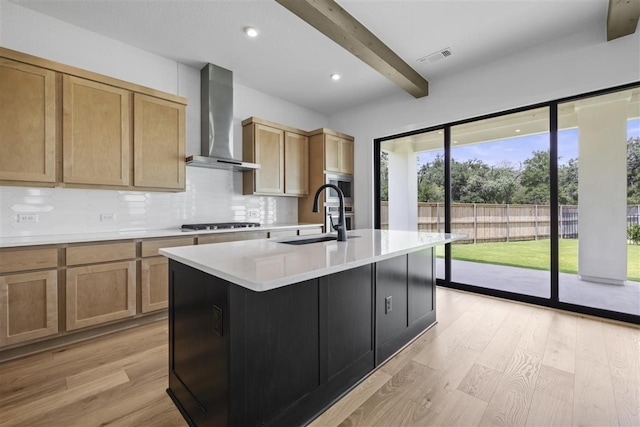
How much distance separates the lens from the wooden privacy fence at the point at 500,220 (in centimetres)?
316

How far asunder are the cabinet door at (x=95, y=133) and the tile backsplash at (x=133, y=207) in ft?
1.08

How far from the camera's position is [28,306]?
83.5 inches

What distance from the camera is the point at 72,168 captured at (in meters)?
2.46

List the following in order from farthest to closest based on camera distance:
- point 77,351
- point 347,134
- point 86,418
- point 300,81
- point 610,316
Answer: point 347,134, point 300,81, point 610,316, point 77,351, point 86,418

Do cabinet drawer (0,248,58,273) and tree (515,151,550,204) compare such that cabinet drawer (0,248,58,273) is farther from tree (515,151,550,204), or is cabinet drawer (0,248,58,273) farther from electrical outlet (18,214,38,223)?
tree (515,151,550,204)

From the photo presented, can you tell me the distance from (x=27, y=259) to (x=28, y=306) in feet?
1.16

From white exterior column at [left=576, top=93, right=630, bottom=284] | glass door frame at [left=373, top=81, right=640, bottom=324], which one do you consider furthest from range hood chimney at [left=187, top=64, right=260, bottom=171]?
white exterior column at [left=576, top=93, right=630, bottom=284]

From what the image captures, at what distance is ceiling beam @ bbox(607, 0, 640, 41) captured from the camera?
221 centimetres

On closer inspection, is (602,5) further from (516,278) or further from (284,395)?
(284,395)

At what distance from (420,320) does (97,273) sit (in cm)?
276

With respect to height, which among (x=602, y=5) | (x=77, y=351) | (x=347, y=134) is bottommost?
(x=77, y=351)

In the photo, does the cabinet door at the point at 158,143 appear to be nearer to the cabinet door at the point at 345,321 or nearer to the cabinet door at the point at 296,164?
the cabinet door at the point at 296,164

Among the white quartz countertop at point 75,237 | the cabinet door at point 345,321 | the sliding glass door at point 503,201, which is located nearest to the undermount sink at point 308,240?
the cabinet door at point 345,321

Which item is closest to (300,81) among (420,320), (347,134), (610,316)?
(347,134)
